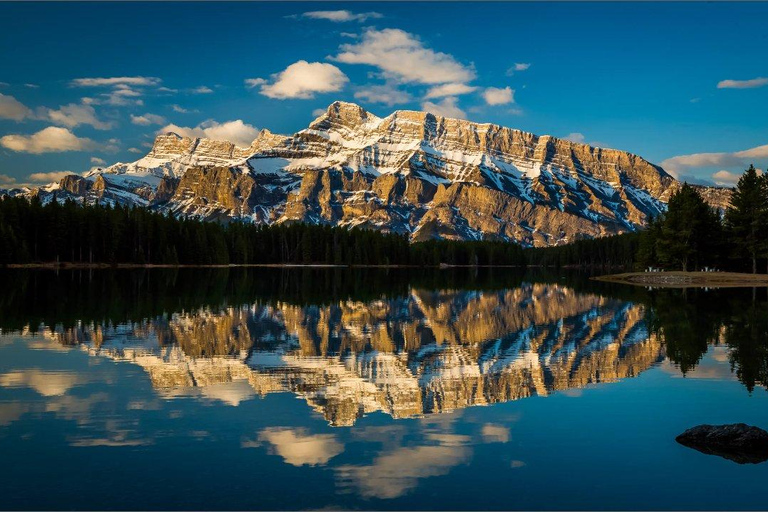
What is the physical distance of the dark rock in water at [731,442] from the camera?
47.5 ft

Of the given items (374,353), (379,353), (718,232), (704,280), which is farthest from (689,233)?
(374,353)

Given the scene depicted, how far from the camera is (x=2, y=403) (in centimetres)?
1869

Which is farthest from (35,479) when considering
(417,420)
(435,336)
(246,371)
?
(435,336)

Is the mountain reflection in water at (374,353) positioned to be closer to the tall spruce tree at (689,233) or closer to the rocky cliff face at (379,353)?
the rocky cliff face at (379,353)

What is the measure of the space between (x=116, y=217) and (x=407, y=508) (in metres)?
165

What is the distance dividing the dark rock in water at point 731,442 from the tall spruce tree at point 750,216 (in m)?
93.7

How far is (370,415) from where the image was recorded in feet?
58.2

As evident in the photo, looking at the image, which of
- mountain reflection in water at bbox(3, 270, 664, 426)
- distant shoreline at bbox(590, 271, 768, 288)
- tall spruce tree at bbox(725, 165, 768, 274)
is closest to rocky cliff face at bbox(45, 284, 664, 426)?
mountain reflection in water at bbox(3, 270, 664, 426)

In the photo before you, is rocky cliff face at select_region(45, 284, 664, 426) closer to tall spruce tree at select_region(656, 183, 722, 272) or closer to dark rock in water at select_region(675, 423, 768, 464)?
dark rock in water at select_region(675, 423, 768, 464)

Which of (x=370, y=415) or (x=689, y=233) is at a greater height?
(x=689, y=233)

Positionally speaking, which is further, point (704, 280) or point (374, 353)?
point (704, 280)

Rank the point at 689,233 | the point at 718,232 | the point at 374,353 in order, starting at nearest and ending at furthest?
the point at 374,353
the point at 689,233
the point at 718,232

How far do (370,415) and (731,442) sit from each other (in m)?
8.62

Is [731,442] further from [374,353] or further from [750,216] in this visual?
[750,216]
